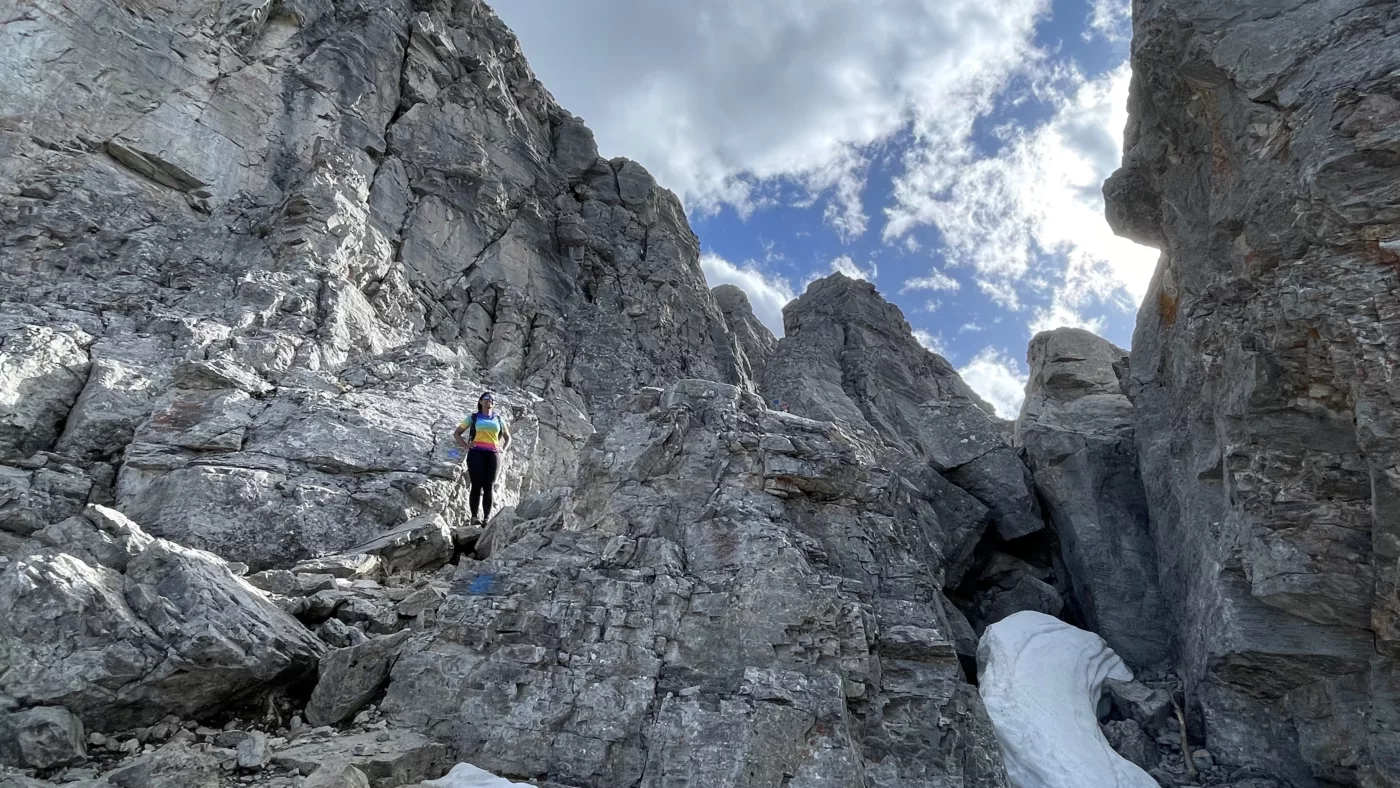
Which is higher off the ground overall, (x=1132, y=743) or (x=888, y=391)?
(x=888, y=391)

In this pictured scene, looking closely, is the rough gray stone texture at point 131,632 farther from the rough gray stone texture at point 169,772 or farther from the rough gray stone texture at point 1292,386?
the rough gray stone texture at point 1292,386

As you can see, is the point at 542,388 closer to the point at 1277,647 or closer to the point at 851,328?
the point at 851,328

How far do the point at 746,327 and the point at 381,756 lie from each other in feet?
136

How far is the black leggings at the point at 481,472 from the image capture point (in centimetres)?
1438

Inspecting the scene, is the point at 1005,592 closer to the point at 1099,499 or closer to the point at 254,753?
the point at 1099,499

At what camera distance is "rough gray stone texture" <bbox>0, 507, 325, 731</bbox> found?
22.0ft

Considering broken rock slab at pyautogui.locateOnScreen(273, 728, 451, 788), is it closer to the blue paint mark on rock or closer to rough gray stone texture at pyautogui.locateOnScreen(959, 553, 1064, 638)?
the blue paint mark on rock

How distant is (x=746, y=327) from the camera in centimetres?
4703

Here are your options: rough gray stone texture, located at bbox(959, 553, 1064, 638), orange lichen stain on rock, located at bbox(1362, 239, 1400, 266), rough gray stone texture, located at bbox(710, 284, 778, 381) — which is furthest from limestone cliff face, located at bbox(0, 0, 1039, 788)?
rough gray stone texture, located at bbox(710, 284, 778, 381)

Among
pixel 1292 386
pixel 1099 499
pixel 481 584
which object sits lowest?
pixel 481 584

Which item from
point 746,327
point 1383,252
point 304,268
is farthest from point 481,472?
point 746,327

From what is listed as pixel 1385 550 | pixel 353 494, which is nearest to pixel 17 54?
pixel 353 494

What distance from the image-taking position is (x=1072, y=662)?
12594 mm

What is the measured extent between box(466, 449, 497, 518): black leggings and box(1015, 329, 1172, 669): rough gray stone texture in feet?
42.7
